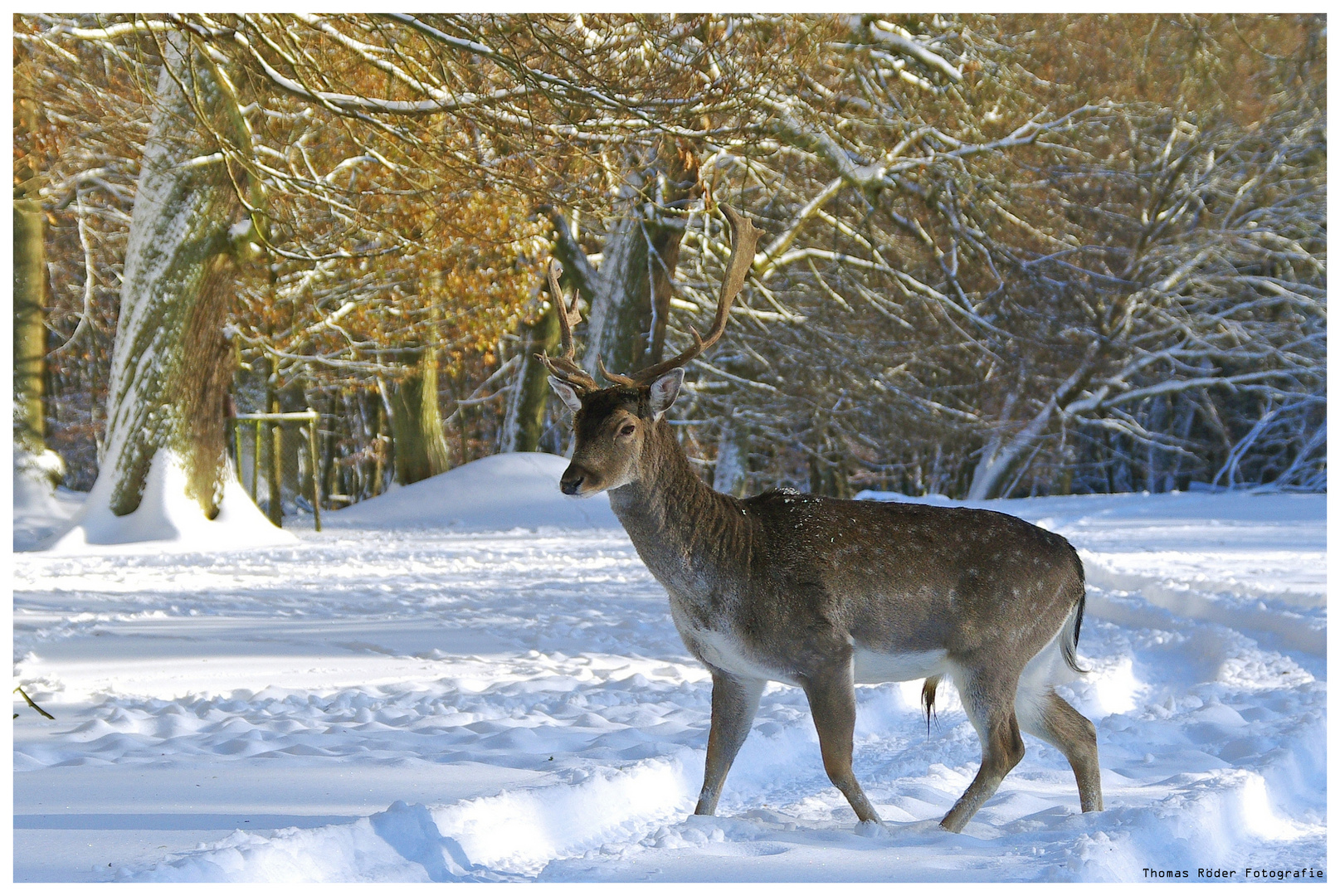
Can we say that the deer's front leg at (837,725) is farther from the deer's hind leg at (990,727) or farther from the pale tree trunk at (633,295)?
the pale tree trunk at (633,295)

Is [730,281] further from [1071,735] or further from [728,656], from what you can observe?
[1071,735]

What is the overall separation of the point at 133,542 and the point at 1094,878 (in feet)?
48.8

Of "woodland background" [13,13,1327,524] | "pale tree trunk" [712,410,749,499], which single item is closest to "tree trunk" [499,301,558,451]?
"woodland background" [13,13,1327,524]

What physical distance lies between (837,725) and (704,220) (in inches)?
634

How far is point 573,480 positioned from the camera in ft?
14.8

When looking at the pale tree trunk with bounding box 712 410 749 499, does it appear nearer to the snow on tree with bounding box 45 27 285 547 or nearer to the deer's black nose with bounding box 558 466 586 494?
the snow on tree with bounding box 45 27 285 547

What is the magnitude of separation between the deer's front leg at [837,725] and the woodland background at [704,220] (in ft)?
15.9

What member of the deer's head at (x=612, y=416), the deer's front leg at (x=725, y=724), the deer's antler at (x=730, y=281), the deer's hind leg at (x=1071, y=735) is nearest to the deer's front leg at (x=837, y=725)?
the deer's front leg at (x=725, y=724)

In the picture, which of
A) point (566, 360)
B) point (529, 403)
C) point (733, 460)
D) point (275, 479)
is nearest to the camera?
point (566, 360)

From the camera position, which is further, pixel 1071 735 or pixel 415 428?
pixel 415 428

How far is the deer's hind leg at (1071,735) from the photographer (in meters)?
5.08

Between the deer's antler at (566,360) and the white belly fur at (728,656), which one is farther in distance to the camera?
the deer's antler at (566,360)

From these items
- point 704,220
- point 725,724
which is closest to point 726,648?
point 725,724

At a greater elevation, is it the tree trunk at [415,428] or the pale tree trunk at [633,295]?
the pale tree trunk at [633,295]
